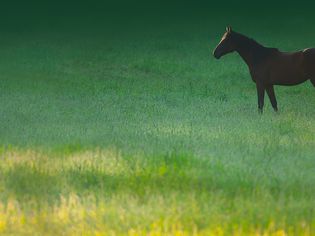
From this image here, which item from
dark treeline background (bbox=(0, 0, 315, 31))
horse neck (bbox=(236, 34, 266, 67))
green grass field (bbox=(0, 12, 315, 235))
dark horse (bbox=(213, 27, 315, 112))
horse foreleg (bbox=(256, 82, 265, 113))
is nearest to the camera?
green grass field (bbox=(0, 12, 315, 235))

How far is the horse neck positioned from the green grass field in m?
1.19

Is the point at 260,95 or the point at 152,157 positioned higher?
the point at 260,95

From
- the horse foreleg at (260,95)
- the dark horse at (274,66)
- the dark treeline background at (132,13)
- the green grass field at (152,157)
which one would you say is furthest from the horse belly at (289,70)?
the dark treeline background at (132,13)

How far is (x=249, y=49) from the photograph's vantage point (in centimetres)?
1761

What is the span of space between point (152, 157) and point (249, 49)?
7.36 metres

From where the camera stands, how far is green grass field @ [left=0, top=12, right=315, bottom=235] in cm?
809

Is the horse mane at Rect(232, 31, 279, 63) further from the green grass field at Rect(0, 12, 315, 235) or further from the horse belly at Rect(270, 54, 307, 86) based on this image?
the green grass field at Rect(0, 12, 315, 235)

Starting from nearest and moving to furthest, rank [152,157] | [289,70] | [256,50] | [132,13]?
[152,157] → [289,70] → [256,50] → [132,13]

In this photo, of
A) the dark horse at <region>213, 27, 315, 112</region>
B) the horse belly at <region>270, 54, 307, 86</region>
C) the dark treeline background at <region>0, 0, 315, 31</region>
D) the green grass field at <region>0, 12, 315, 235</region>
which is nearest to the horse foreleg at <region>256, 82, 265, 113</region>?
the dark horse at <region>213, 27, 315, 112</region>

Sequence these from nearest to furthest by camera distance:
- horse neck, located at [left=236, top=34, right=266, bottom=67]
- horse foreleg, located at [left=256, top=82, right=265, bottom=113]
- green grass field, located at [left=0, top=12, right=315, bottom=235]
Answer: green grass field, located at [left=0, top=12, right=315, bottom=235] < horse foreleg, located at [left=256, top=82, right=265, bottom=113] < horse neck, located at [left=236, top=34, right=266, bottom=67]

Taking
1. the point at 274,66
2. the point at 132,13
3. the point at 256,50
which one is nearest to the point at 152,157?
the point at 274,66

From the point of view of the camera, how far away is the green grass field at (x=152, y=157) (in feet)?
26.5

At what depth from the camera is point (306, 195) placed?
359 inches

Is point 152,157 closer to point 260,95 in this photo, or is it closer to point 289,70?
point 260,95
